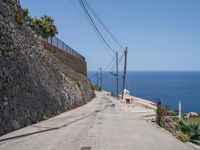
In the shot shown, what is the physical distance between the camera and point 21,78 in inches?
723

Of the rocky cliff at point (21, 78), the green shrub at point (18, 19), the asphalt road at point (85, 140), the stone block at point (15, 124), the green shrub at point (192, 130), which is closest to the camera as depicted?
the asphalt road at point (85, 140)

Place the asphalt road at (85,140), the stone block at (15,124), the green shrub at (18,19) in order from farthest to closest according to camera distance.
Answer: the green shrub at (18,19)
the stone block at (15,124)
the asphalt road at (85,140)

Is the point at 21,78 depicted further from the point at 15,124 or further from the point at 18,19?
the point at 18,19

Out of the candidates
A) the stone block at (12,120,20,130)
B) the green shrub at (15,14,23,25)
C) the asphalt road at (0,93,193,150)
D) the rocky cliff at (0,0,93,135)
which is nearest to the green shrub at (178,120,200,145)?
the asphalt road at (0,93,193,150)

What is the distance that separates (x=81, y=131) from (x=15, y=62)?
5.01m

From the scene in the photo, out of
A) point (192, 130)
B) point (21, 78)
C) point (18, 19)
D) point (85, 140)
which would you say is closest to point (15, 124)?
point (21, 78)

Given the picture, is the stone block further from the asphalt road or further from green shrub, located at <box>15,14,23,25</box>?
green shrub, located at <box>15,14,23,25</box>

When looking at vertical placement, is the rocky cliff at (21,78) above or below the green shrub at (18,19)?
below

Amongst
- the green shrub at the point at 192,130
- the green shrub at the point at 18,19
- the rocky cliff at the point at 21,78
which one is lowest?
the green shrub at the point at 192,130

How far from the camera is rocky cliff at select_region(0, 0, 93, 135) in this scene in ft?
52.0

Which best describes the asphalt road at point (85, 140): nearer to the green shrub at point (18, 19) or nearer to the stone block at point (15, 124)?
the stone block at point (15, 124)

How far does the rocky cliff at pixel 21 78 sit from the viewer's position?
52.0 ft

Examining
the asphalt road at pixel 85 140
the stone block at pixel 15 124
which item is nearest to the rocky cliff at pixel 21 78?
the stone block at pixel 15 124

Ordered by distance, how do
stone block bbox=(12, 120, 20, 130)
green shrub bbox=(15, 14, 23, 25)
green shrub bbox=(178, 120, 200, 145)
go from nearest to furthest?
1. stone block bbox=(12, 120, 20, 130)
2. green shrub bbox=(178, 120, 200, 145)
3. green shrub bbox=(15, 14, 23, 25)
